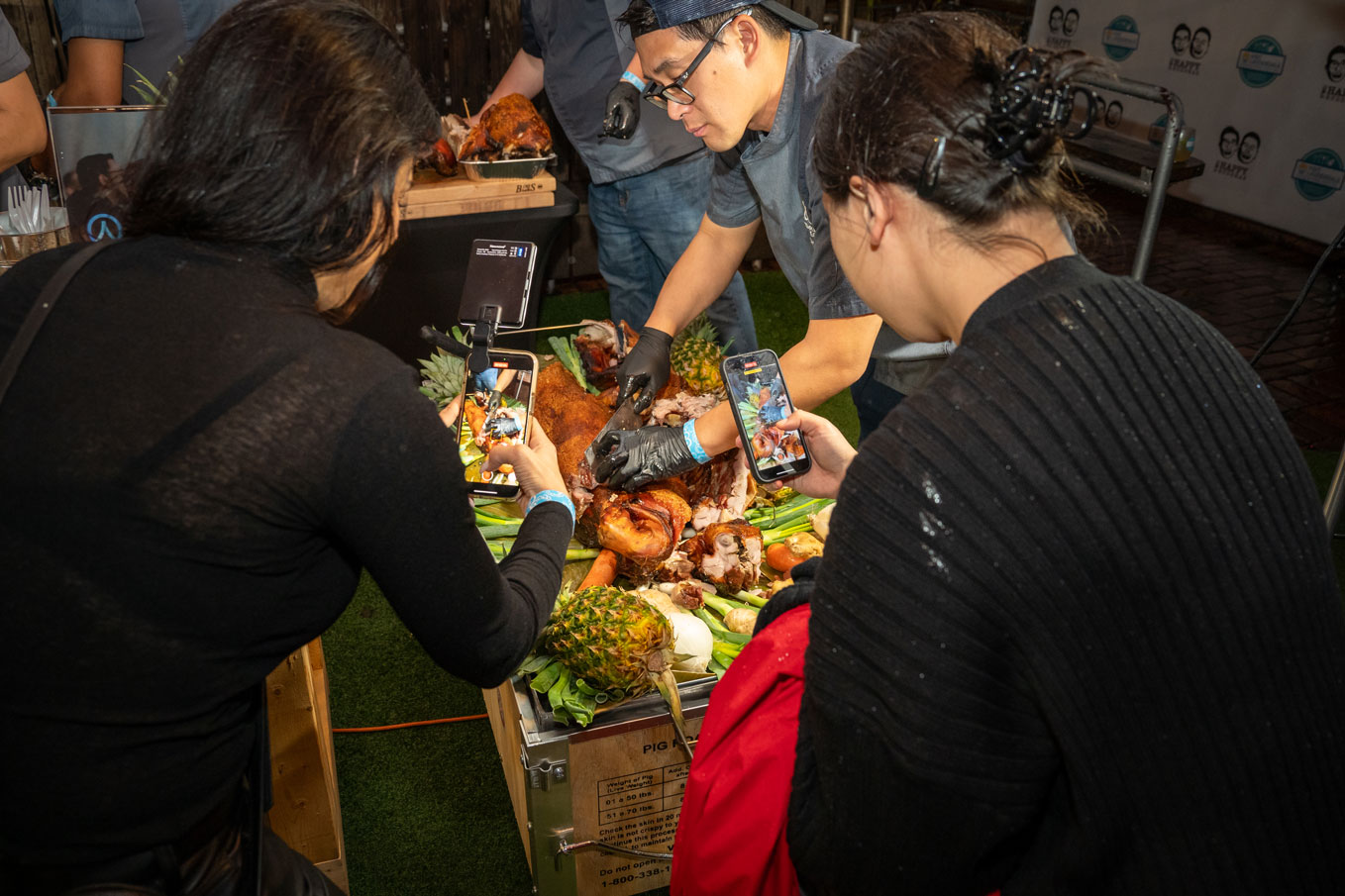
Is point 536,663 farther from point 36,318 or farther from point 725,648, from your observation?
point 36,318

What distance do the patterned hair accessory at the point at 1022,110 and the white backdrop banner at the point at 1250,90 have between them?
654cm

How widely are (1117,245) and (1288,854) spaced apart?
269 inches

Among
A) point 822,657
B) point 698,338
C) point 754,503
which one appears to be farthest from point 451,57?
point 822,657

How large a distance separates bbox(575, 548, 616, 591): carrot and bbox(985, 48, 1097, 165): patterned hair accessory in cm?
A: 143

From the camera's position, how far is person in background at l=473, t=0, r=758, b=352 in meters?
3.73

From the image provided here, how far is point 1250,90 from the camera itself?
6.68 meters

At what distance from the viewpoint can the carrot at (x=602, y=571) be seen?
7.48 feet

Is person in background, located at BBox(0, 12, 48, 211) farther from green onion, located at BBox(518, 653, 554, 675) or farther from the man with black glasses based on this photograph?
green onion, located at BBox(518, 653, 554, 675)

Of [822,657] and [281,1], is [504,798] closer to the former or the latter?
[822,657]

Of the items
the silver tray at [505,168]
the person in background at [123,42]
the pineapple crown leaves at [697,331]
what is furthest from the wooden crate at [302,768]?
the silver tray at [505,168]

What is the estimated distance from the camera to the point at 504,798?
262 centimetres

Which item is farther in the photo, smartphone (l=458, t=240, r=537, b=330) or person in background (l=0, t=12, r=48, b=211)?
person in background (l=0, t=12, r=48, b=211)

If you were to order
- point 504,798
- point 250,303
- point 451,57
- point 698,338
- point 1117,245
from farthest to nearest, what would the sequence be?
point 1117,245 < point 451,57 < point 698,338 < point 504,798 < point 250,303


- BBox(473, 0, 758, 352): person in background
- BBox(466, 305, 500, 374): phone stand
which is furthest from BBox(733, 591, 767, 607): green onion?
BBox(473, 0, 758, 352): person in background
